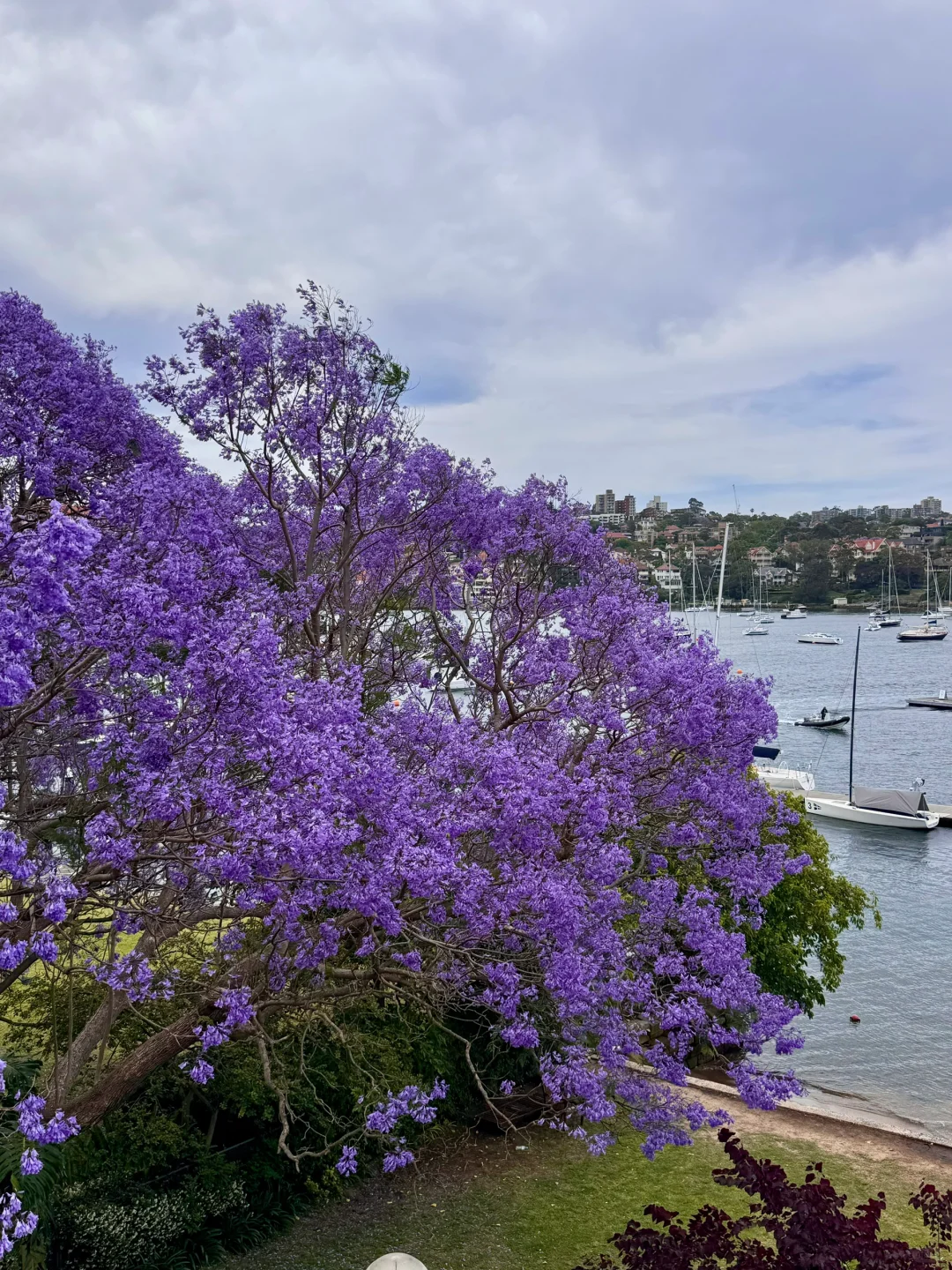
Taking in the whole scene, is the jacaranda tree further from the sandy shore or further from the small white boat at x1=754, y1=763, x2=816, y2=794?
the small white boat at x1=754, y1=763, x2=816, y2=794

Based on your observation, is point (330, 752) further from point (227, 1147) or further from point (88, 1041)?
point (227, 1147)

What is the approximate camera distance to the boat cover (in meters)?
35.5

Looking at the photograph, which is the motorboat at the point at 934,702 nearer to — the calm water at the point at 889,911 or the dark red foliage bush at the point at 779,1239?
the calm water at the point at 889,911

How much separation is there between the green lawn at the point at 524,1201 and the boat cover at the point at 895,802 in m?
25.5

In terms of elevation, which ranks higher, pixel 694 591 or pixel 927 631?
pixel 694 591

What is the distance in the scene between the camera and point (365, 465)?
10.4 metres

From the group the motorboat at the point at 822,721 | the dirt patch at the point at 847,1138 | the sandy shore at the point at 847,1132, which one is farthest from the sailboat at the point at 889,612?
the dirt patch at the point at 847,1138

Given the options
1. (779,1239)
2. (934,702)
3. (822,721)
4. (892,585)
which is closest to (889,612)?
(892,585)

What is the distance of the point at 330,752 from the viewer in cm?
593

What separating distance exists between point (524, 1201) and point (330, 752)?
756 centimetres

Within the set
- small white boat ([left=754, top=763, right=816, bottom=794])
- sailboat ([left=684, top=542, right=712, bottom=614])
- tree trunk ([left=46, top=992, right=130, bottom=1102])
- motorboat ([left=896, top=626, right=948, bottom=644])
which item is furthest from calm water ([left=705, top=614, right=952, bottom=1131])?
motorboat ([left=896, top=626, right=948, bottom=644])

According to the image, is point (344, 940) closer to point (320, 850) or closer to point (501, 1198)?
point (501, 1198)

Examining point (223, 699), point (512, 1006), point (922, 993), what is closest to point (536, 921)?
point (512, 1006)

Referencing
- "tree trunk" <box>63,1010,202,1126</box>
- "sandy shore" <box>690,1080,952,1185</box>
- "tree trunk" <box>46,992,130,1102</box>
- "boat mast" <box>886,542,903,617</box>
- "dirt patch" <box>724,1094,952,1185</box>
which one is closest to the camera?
"tree trunk" <box>46,992,130,1102</box>
